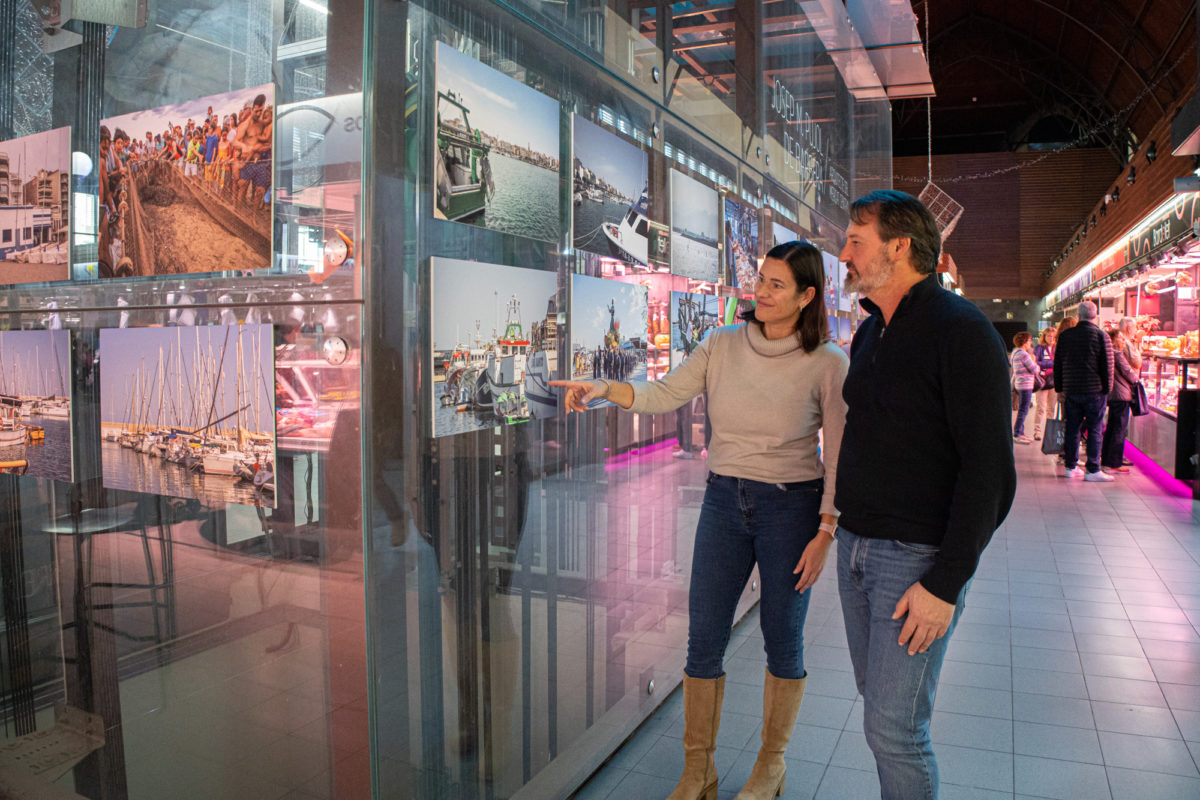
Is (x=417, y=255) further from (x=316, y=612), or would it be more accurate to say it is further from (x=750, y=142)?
(x=750, y=142)

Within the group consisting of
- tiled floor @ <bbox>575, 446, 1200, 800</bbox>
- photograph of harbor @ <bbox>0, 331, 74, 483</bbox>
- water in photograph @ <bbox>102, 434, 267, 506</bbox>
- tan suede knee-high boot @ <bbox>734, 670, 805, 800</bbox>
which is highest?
photograph of harbor @ <bbox>0, 331, 74, 483</bbox>

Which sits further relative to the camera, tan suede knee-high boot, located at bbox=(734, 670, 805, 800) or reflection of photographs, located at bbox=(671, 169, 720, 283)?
reflection of photographs, located at bbox=(671, 169, 720, 283)

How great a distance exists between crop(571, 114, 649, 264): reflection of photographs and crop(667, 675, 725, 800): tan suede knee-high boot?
1.30m

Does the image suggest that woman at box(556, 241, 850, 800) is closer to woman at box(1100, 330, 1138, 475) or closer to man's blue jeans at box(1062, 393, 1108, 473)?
man's blue jeans at box(1062, 393, 1108, 473)

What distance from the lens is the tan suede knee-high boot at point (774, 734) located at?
243 cm

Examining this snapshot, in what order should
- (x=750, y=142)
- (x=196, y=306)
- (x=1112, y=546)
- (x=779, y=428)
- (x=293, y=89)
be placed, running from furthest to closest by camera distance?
(x=1112, y=546) < (x=750, y=142) < (x=779, y=428) < (x=196, y=306) < (x=293, y=89)

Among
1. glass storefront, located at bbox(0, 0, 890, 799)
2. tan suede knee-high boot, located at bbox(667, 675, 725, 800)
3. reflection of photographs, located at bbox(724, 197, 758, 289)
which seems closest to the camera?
glass storefront, located at bbox(0, 0, 890, 799)

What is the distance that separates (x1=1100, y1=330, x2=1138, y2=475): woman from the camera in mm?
8438

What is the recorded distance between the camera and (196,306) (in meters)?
1.84

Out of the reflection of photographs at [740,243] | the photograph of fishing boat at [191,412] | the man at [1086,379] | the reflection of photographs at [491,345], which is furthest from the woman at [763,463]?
the man at [1086,379]

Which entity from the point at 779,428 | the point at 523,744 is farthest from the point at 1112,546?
the point at 523,744

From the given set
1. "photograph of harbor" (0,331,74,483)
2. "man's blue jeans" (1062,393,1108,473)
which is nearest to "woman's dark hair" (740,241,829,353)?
"photograph of harbor" (0,331,74,483)

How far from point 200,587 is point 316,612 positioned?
33cm

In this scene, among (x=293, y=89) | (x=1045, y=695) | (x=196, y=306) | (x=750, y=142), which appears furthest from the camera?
(x=750, y=142)
